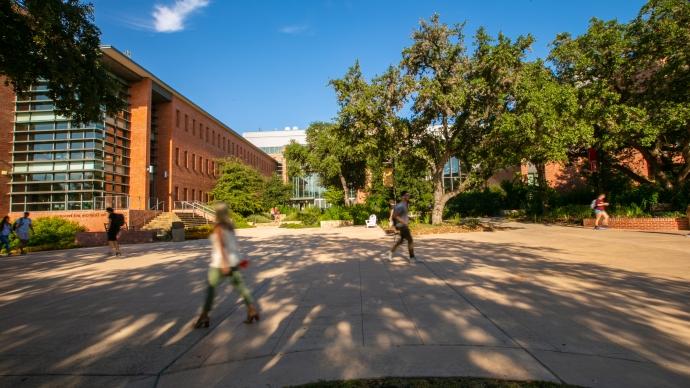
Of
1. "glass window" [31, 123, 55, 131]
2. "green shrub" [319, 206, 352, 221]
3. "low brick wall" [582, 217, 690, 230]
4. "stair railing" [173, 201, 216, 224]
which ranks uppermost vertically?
"glass window" [31, 123, 55, 131]

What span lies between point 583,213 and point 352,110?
15.8 m

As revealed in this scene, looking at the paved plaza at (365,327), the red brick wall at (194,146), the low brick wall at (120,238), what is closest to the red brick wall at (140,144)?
the red brick wall at (194,146)

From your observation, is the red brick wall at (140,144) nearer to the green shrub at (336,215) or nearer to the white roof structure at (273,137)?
the green shrub at (336,215)

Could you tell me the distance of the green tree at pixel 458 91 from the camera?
1781 cm

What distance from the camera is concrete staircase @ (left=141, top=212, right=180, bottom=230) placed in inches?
1137

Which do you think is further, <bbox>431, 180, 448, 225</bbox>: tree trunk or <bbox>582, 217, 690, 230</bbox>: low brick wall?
<bbox>431, 180, 448, 225</bbox>: tree trunk

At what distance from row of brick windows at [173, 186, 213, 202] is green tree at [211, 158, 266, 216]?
1.55 m

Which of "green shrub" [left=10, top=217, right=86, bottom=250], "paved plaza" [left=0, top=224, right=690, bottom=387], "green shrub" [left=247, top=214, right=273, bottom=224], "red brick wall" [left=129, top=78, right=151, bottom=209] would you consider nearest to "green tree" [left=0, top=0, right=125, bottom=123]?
"paved plaza" [left=0, top=224, right=690, bottom=387]

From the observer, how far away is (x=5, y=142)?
2734 cm

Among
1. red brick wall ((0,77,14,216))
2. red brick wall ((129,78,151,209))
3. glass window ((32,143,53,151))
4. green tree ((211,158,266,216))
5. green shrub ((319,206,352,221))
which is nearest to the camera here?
red brick wall ((0,77,14,216))

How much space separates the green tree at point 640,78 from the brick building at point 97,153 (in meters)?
30.2

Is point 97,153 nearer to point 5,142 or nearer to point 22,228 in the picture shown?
point 5,142

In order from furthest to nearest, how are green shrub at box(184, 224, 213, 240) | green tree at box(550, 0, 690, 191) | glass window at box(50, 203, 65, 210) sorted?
glass window at box(50, 203, 65, 210) < green shrub at box(184, 224, 213, 240) < green tree at box(550, 0, 690, 191)

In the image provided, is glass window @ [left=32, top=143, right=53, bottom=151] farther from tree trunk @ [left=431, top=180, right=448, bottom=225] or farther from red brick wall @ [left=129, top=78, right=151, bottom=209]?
tree trunk @ [left=431, top=180, right=448, bottom=225]
